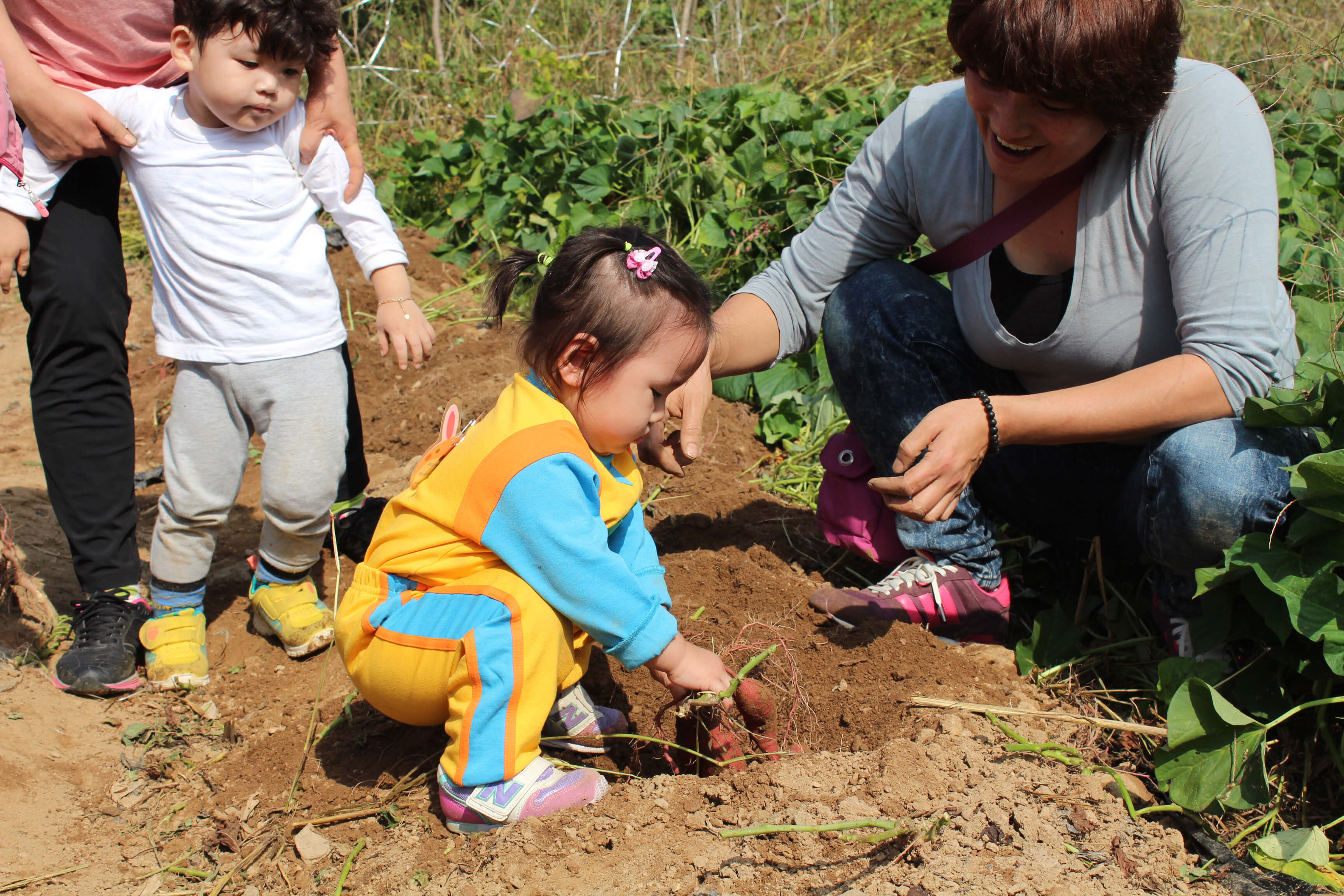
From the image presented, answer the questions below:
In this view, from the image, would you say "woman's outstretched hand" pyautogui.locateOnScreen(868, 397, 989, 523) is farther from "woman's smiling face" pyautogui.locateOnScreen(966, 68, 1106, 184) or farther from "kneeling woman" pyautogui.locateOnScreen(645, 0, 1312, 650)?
"woman's smiling face" pyautogui.locateOnScreen(966, 68, 1106, 184)

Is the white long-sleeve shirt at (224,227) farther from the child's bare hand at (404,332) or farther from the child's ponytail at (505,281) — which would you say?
the child's ponytail at (505,281)

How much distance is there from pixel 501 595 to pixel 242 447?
1.08 m

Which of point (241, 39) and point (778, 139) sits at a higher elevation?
point (241, 39)

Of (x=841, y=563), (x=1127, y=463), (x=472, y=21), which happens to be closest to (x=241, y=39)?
(x=841, y=563)

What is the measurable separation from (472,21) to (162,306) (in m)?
4.84

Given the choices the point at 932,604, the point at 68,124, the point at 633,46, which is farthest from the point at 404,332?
the point at 633,46

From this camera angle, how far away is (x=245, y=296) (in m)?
2.17

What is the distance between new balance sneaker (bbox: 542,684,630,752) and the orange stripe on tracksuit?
17 cm

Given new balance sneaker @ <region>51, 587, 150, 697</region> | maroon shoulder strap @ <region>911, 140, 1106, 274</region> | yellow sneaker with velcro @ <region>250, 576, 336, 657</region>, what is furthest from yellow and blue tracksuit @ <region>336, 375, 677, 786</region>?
maroon shoulder strap @ <region>911, 140, 1106, 274</region>

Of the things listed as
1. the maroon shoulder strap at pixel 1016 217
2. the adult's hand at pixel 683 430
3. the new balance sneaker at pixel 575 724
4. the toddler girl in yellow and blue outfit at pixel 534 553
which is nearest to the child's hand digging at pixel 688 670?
the toddler girl in yellow and blue outfit at pixel 534 553

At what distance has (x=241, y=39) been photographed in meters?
1.99

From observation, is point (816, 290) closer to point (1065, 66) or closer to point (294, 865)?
point (1065, 66)

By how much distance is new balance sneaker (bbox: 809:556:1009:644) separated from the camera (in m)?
2.13

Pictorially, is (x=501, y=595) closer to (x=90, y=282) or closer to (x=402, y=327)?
(x=402, y=327)
